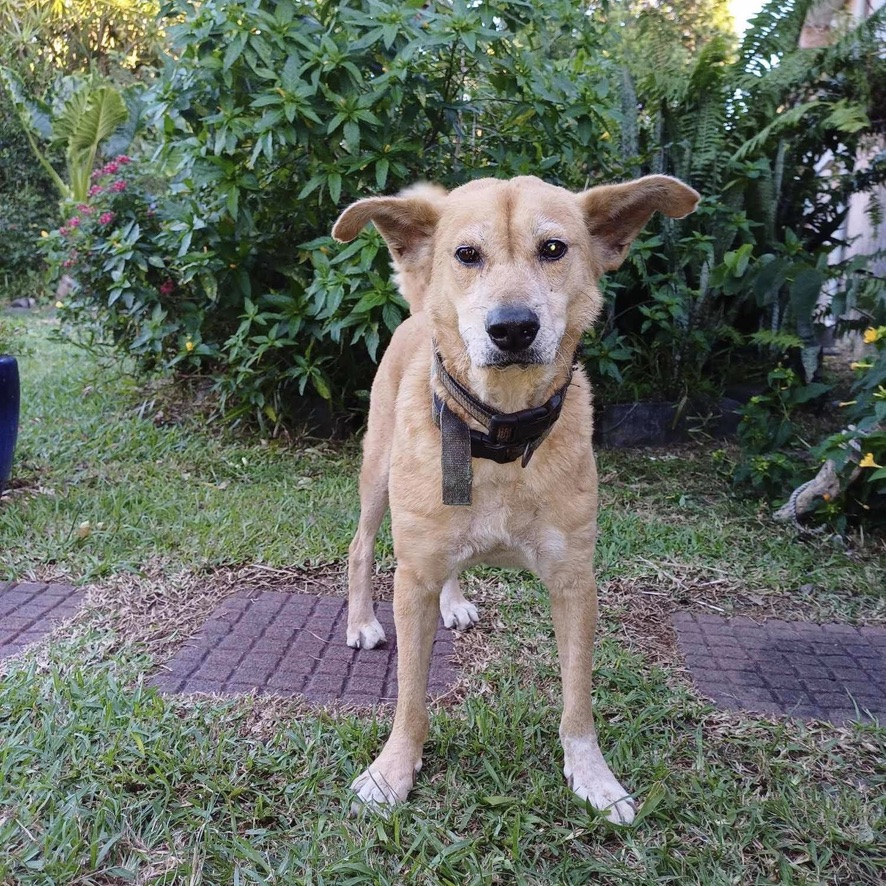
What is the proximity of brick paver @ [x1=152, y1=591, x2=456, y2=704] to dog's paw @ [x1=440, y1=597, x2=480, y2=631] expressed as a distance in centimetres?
6

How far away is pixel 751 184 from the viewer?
5.59 metres

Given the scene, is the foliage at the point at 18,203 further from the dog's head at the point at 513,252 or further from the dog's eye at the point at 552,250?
the dog's eye at the point at 552,250

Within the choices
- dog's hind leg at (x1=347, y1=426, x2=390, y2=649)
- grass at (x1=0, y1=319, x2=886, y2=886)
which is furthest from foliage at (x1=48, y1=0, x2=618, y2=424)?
grass at (x1=0, y1=319, x2=886, y2=886)

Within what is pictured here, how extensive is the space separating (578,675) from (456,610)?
1.02m

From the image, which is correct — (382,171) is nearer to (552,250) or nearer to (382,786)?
(552,250)

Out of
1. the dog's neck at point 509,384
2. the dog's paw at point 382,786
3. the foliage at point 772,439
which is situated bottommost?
the dog's paw at point 382,786

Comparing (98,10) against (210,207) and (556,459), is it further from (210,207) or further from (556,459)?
(556,459)

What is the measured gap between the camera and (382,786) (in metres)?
2.30

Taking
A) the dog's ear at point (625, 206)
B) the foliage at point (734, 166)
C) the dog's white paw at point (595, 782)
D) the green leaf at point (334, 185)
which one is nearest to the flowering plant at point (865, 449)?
the foliage at point (734, 166)

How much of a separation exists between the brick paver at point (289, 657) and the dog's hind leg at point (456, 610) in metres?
0.07

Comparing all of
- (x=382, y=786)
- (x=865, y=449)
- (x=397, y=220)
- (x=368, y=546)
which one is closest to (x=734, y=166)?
(x=865, y=449)

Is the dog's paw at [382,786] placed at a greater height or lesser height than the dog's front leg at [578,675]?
lesser

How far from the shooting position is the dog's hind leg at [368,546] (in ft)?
10.4

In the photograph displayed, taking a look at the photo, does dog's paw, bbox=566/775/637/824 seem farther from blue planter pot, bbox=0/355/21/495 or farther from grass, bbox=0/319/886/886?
blue planter pot, bbox=0/355/21/495
